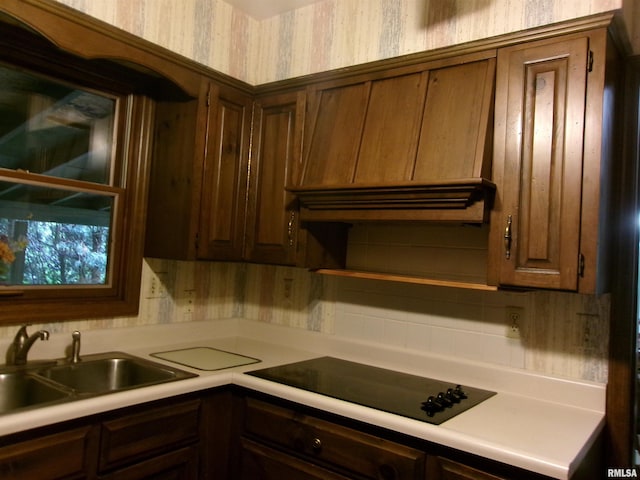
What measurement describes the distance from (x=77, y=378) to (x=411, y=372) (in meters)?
1.39

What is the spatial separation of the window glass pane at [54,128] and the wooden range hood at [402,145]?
92cm

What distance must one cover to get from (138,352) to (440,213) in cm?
149

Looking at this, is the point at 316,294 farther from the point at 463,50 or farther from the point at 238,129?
the point at 463,50

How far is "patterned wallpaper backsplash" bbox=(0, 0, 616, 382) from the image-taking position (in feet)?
6.05

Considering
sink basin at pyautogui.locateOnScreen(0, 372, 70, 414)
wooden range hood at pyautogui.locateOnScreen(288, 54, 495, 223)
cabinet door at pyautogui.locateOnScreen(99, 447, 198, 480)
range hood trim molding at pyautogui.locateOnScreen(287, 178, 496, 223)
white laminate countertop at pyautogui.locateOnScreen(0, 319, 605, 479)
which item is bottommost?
cabinet door at pyautogui.locateOnScreen(99, 447, 198, 480)

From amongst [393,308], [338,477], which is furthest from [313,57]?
[338,477]

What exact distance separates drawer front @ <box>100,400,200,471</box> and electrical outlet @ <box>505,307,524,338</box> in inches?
49.0

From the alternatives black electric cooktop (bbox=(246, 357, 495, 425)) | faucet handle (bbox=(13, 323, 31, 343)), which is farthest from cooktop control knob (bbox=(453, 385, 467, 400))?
faucet handle (bbox=(13, 323, 31, 343))

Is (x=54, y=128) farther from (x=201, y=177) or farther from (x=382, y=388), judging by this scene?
(x=382, y=388)

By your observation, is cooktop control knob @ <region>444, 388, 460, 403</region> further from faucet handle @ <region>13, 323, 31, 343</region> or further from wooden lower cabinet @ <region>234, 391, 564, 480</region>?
faucet handle @ <region>13, 323, 31, 343</region>

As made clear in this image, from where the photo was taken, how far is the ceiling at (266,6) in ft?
8.41

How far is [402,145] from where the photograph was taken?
75.9 inches

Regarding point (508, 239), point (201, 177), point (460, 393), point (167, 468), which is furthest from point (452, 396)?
point (201, 177)

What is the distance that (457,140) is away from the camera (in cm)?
179
